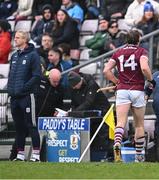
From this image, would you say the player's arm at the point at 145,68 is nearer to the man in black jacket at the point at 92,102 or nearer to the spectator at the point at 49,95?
the man in black jacket at the point at 92,102

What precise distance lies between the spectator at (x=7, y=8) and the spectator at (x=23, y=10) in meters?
0.22

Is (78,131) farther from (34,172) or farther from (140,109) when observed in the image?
(34,172)

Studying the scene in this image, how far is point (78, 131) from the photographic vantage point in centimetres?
1355

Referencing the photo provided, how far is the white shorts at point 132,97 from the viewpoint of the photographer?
40.7 feet

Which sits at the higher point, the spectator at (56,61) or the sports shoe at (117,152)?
the spectator at (56,61)

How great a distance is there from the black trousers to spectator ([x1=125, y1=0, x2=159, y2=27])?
3.92 meters

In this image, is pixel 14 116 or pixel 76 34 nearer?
pixel 14 116

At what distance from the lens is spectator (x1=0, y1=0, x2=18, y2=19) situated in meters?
19.9

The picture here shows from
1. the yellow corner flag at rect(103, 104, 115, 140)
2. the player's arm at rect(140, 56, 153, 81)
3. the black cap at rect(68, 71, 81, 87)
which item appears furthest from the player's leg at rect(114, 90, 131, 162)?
the black cap at rect(68, 71, 81, 87)

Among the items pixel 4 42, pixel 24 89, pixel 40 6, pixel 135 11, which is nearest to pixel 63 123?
pixel 24 89

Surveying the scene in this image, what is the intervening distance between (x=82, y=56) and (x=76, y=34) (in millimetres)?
513

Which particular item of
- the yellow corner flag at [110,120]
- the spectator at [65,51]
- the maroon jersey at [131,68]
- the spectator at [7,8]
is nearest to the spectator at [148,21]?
the spectator at [65,51]

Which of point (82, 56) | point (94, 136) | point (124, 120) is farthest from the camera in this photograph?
point (82, 56)

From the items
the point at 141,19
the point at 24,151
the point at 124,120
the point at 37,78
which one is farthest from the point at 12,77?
the point at 141,19
